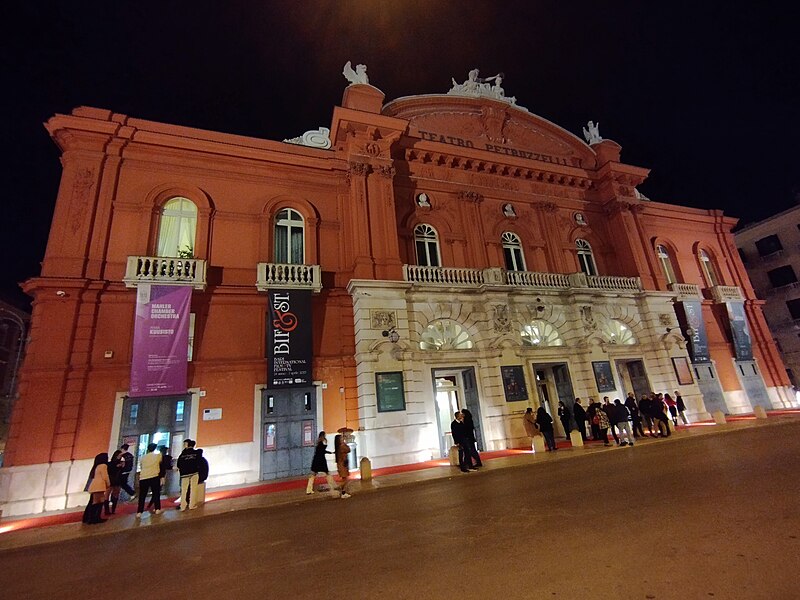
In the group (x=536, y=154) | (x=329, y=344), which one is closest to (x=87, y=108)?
(x=329, y=344)

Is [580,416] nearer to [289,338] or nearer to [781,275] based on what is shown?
[289,338]

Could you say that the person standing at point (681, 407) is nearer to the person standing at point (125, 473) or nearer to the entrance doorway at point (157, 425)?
the entrance doorway at point (157, 425)

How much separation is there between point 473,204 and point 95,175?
1587cm

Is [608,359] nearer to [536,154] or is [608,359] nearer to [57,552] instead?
[536,154]

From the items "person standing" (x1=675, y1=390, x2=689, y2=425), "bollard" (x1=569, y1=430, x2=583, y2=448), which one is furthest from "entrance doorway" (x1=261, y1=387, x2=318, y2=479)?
"person standing" (x1=675, y1=390, x2=689, y2=425)

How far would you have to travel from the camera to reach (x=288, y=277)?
1453cm

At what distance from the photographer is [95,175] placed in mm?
13719

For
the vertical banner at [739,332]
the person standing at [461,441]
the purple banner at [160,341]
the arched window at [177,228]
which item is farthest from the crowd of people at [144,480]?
the vertical banner at [739,332]

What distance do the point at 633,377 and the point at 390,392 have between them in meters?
13.3

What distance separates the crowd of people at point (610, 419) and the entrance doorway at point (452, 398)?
1957mm

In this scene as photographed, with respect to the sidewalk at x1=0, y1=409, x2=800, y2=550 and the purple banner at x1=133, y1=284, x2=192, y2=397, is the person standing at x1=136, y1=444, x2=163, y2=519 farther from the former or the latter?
the purple banner at x1=133, y1=284, x2=192, y2=397

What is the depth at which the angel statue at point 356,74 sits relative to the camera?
17.9m

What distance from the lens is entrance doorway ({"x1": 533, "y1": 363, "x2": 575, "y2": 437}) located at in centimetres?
1672

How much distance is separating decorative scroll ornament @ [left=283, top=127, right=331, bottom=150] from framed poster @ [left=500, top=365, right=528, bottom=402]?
1325 centimetres
